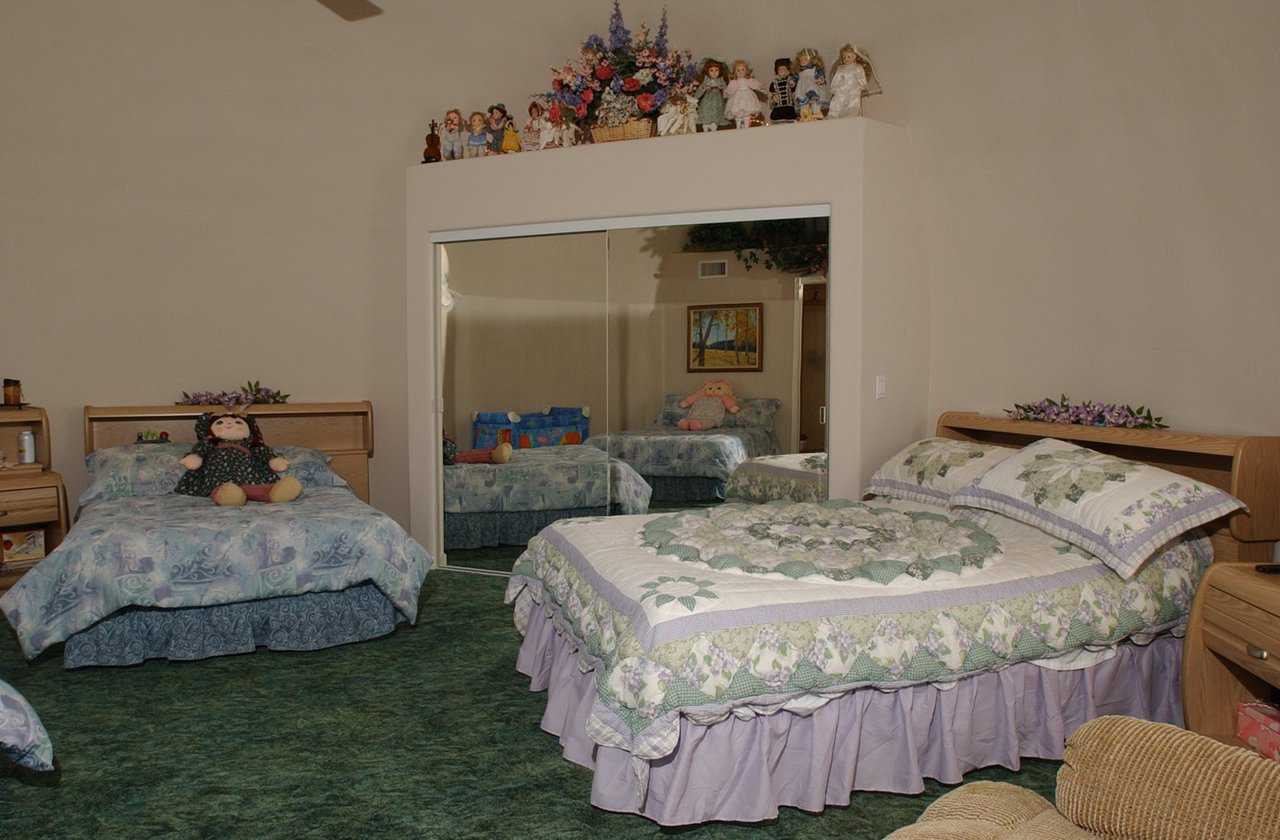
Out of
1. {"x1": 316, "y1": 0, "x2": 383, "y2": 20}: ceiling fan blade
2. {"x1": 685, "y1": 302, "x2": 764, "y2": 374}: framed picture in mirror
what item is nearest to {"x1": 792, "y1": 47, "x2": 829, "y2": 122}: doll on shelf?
{"x1": 685, "y1": 302, "x2": 764, "y2": 374}: framed picture in mirror

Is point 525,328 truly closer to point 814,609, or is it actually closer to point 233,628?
point 233,628

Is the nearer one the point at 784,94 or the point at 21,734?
the point at 21,734

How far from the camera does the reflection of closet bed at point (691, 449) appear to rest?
4.90 m

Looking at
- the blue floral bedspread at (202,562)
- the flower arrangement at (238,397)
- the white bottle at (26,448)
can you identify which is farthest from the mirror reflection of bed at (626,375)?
the white bottle at (26,448)

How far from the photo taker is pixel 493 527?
5621mm

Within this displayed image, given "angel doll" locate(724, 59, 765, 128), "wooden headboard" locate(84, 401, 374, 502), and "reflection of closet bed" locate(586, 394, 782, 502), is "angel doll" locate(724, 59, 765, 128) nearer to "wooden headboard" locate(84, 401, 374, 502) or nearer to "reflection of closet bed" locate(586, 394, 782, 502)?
"reflection of closet bed" locate(586, 394, 782, 502)

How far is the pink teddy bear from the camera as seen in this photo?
16.3 feet

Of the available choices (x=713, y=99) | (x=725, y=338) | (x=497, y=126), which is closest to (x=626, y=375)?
(x=725, y=338)

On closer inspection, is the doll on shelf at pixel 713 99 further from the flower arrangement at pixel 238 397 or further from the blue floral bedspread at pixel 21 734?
the blue floral bedspread at pixel 21 734

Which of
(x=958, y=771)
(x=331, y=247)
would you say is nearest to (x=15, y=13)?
(x=331, y=247)

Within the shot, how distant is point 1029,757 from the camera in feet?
9.91

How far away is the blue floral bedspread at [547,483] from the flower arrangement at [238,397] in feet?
3.81

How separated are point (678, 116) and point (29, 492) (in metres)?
3.69

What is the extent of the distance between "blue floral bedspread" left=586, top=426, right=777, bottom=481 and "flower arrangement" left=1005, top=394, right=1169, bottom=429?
3.94 feet
